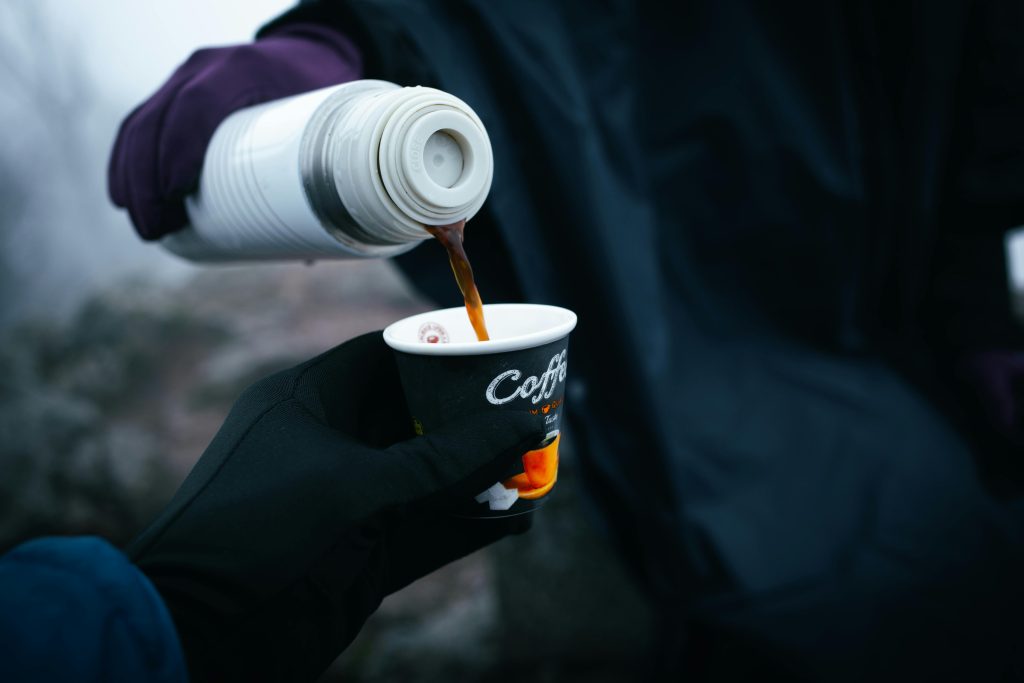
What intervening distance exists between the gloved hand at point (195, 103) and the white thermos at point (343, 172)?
0.02m

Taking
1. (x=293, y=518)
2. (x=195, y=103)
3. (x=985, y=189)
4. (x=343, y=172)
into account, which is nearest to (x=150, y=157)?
(x=195, y=103)

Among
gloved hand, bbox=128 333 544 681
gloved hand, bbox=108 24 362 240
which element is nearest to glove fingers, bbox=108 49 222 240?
gloved hand, bbox=108 24 362 240

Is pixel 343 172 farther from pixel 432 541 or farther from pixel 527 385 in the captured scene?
pixel 432 541

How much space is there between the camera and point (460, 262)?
0.63m

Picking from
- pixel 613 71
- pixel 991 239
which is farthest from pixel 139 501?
pixel 991 239

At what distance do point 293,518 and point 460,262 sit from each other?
29cm

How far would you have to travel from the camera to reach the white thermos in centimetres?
55

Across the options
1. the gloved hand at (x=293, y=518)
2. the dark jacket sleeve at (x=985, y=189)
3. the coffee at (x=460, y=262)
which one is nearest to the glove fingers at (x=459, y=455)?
the gloved hand at (x=293, y=518)

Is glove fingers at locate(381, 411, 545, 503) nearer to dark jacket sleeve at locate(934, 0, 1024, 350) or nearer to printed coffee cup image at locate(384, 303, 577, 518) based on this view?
printed coffee cup image at locate(384, 303, 577, 518)

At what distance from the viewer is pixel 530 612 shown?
1614 mm

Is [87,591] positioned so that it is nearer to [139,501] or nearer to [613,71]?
[613,71]

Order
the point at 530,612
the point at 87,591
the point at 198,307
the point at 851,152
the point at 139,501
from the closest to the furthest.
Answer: the point at 87,591
the point at 851,152
the point at 530,612
the point at 139,501
the point at 198,307

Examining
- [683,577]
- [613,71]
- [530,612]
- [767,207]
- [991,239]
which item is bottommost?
[530,612]

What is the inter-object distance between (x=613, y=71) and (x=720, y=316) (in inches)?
21.2
